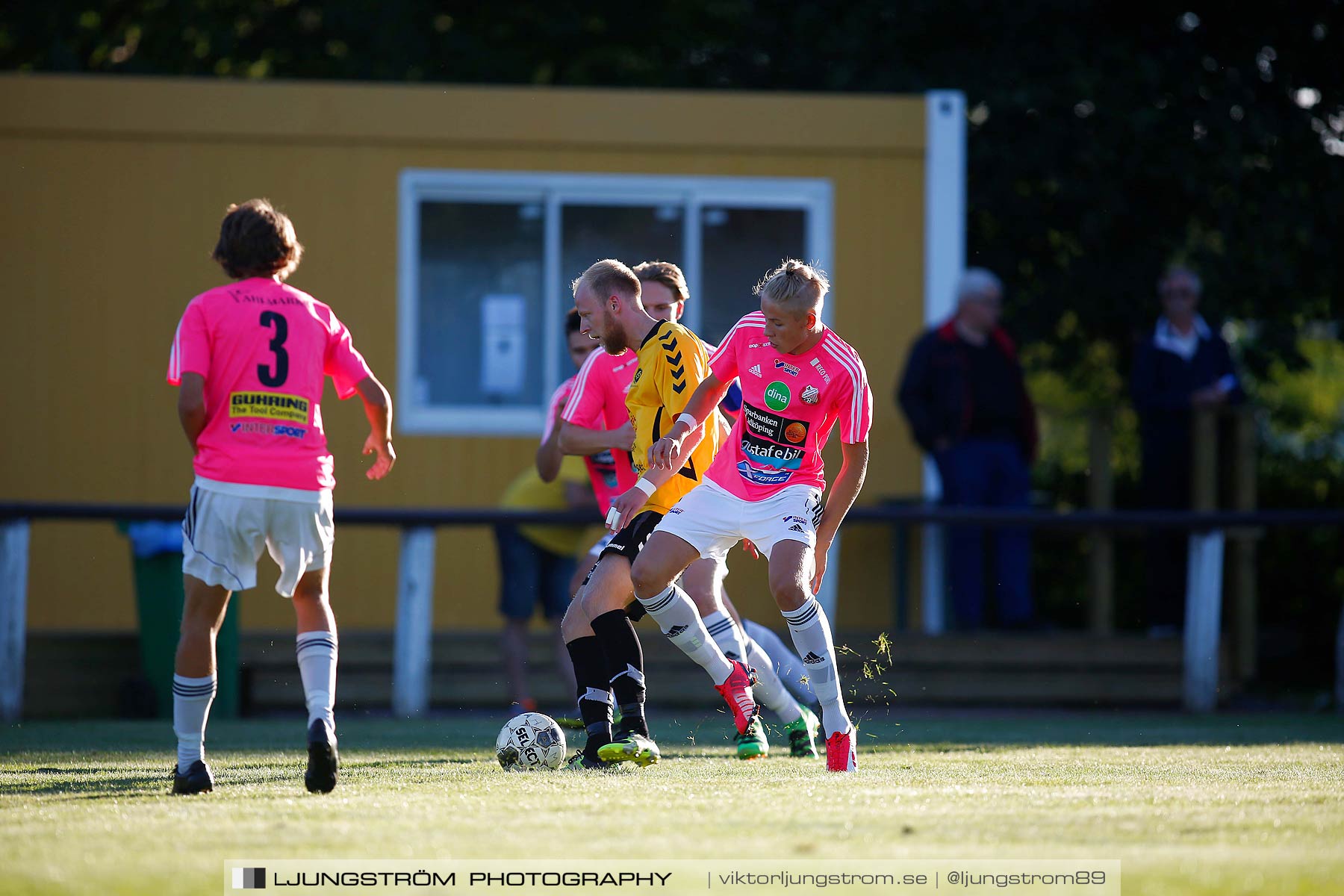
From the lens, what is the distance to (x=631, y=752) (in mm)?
5707

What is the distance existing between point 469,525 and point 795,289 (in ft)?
13.6

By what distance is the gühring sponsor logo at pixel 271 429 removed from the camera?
517 cm

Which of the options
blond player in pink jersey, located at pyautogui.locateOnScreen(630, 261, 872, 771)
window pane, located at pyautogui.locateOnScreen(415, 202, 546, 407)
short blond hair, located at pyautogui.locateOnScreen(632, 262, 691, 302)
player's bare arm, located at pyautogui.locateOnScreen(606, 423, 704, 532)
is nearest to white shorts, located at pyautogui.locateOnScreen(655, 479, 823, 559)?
blond player in pink jersey, located at pyautogui.locateOnScreen(630, 261, 872, 771)

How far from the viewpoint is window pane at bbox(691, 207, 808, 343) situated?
11.6 metres

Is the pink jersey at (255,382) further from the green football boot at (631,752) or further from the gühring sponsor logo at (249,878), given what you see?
the gühring sponsor logo at (249,878)

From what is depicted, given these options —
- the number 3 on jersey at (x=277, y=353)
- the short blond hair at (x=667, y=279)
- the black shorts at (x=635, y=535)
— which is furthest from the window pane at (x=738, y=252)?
the number 3 on jersey at (x=277, y=353)

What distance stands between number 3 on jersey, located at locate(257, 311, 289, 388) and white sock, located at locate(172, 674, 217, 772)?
94 cm

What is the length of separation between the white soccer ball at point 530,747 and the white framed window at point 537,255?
5454mm

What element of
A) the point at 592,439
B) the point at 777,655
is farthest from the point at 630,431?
the point at 777,655

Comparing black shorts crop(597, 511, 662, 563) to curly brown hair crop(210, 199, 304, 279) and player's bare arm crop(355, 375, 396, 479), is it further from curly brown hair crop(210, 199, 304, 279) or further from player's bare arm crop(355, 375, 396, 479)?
curly brown hair crop(210, 199, 304, 279)

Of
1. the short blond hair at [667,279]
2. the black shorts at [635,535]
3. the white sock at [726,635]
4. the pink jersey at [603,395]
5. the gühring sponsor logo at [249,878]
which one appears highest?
the short blond hair at [667,279]

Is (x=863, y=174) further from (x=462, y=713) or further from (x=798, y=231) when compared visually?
(x=462, y=713)

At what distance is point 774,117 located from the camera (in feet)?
37.6

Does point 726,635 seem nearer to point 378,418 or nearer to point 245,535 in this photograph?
point 378,418
